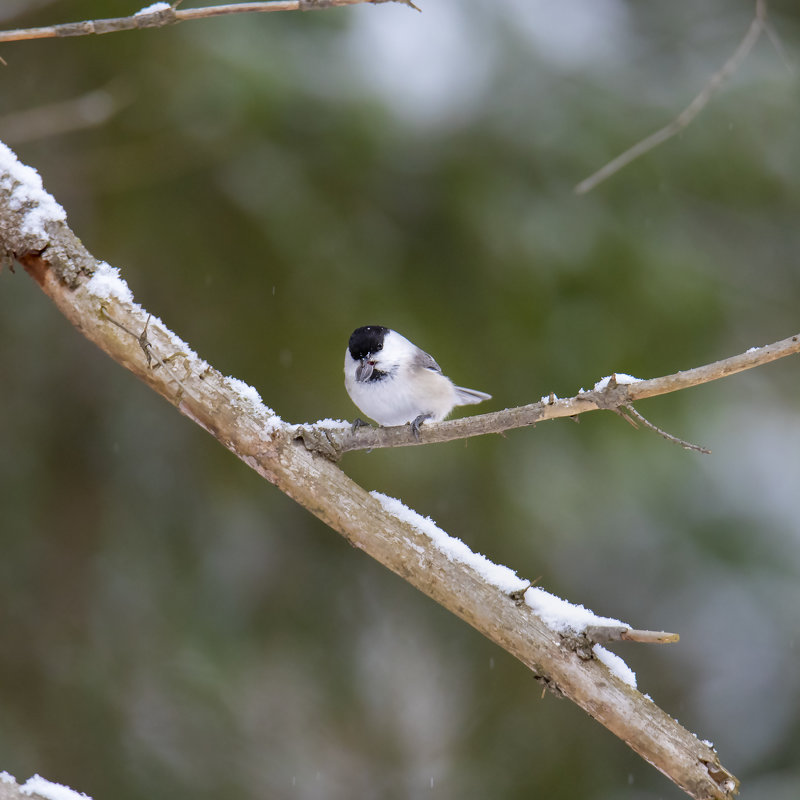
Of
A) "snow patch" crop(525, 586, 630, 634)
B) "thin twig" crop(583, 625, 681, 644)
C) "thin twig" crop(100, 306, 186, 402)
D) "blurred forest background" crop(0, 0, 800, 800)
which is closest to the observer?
"thin twig" crop(583, 625, 681, 644)

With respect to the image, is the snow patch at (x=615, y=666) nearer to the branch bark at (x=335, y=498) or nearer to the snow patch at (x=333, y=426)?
the branch bark at (x=335, y=498)

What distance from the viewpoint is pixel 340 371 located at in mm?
3215

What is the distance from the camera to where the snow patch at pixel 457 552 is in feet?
5.72

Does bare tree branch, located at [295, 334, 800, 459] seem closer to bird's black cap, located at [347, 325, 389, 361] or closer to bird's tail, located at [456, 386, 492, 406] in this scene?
bird's black cap, located at [347, 325, 389, 361]

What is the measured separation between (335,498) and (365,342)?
84 cm

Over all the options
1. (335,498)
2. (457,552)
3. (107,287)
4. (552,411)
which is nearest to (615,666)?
(457,552)

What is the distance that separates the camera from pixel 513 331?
3.21 meters

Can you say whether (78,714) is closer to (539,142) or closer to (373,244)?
(373,244)

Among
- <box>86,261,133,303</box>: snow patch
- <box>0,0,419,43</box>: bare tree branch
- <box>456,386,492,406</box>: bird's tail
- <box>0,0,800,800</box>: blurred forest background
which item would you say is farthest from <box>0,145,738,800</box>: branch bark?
<box>0,0,800,800</box>: blurred forest background

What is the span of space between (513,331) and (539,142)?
2.90 feet

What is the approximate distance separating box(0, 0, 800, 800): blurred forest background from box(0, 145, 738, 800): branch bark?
1292 millimetres

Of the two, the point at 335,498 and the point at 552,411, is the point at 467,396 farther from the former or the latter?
the point at 552,411

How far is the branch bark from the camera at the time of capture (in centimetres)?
161

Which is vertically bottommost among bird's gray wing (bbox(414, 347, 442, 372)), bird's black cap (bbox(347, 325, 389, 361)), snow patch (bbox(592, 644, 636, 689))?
snow patch (bbox(592, 644, 636, 689))
